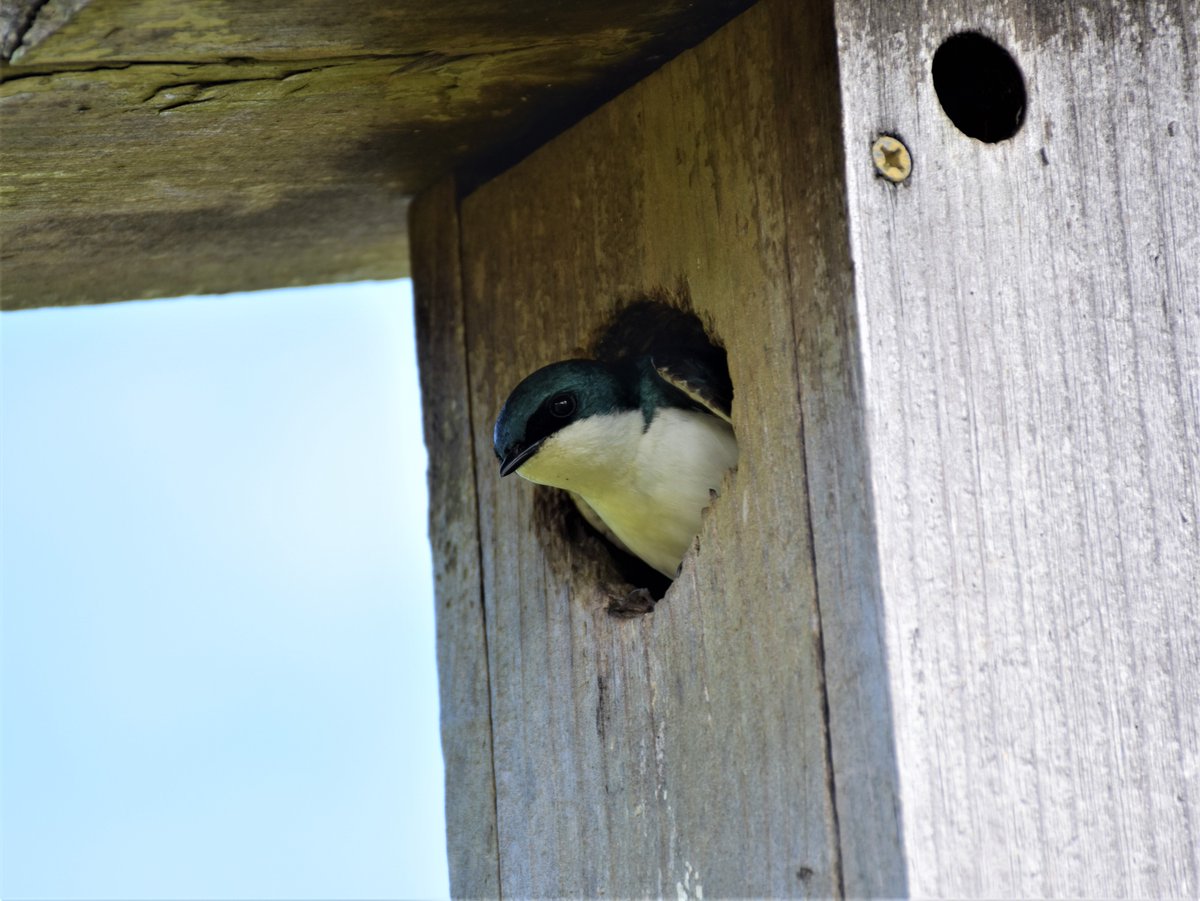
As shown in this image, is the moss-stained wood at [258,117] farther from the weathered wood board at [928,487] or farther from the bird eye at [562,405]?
the bird eye at [562,405]

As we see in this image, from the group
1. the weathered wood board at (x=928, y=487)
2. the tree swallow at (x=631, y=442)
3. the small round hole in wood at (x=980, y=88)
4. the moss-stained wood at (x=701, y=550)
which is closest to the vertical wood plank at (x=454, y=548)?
the moss-stained wood at (x=701, y=550)

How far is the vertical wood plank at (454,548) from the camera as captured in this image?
2219 mm

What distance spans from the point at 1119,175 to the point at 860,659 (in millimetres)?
542

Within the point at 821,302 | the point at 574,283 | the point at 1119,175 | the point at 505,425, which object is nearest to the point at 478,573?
the point at 505,425

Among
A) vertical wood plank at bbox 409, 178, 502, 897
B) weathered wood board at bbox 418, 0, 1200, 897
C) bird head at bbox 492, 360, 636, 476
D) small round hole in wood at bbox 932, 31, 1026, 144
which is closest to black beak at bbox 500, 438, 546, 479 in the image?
bird head at bbox 492, 360, 636, 476

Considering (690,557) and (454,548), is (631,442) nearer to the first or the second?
(454,548)

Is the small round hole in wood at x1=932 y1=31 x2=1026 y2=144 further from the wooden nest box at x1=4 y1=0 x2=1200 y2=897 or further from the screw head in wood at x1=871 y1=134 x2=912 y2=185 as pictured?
the screw head in wood at x1=871 y1=134 x2=912 y2=185

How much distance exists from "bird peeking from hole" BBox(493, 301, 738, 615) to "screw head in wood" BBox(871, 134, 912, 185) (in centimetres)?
45

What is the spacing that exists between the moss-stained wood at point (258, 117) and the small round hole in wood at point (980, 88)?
0.69 ft

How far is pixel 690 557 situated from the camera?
6.17 ft

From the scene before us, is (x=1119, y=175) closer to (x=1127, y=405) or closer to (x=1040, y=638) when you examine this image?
(x=1127, y=405)

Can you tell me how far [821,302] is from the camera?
67.6 inches

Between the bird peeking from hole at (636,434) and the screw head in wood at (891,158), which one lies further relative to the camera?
the bird peeking from hole at (636,434)

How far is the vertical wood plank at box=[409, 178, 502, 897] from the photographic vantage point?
2219mm
